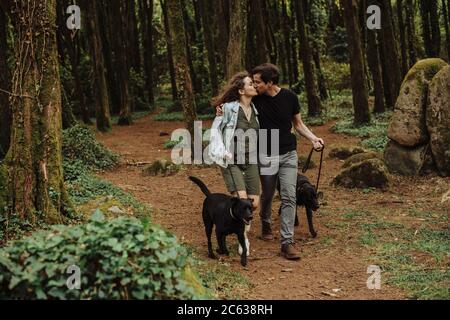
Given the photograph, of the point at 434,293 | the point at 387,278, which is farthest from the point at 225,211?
the point at 434,293

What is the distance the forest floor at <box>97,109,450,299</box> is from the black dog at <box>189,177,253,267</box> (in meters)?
0.25

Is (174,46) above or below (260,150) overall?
above

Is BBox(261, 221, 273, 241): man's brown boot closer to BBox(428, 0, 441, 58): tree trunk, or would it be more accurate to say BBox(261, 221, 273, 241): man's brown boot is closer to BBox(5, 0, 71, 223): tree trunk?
BBox(5, 0, 71, 223): tree trunk

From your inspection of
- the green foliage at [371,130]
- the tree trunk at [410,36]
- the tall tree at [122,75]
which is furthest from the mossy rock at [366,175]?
the tree trunk at [410,36]

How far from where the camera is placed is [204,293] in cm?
539

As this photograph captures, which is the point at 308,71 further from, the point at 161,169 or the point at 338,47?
the point at 338,47

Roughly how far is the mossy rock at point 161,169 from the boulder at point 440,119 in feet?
20.1

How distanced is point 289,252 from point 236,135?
1.78 m

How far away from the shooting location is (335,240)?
29.2ft

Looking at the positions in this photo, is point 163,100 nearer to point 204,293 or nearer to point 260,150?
point 260,150

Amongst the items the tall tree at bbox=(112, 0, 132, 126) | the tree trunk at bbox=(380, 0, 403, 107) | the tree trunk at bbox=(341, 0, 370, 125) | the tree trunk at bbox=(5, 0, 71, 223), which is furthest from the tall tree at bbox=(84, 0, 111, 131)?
the tree trunk at bbox=(5, 0, 71, 223)

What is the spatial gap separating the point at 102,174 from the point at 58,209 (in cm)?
639

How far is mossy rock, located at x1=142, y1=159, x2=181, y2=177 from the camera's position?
47.2ft

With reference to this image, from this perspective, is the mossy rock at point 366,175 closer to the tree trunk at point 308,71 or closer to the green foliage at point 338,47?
the tree trunk at point 308,71
